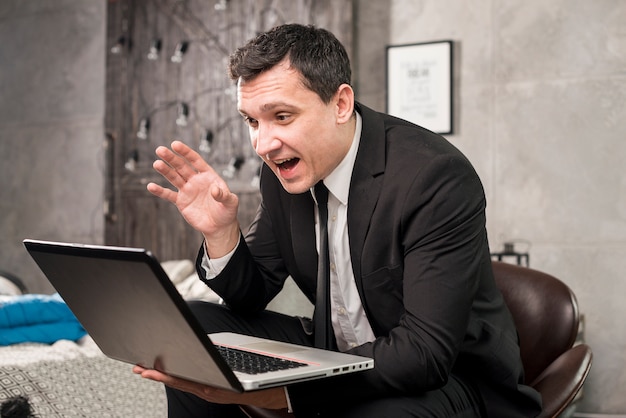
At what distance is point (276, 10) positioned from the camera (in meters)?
3.62

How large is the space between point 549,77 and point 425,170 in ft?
6.74

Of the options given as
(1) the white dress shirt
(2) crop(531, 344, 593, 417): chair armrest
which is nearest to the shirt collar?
(1) the white dress shirt

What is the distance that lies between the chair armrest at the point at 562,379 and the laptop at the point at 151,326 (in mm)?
470

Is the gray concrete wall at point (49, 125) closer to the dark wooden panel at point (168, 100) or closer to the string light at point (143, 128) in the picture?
the dark wooden panel at point (168, 100)

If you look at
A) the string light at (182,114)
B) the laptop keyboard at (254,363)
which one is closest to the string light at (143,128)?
the string light at (182,114)

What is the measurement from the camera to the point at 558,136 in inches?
126

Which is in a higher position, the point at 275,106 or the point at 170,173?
the point at 275,106

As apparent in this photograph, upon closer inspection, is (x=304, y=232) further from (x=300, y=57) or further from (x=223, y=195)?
(x=300, y=57)

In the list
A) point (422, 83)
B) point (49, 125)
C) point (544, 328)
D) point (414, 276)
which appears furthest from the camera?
point (49, 125)

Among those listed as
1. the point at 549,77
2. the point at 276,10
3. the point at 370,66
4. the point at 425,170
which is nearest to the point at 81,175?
the point at 276,10

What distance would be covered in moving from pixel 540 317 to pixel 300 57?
2.75ft

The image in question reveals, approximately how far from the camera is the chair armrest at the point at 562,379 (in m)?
1.46

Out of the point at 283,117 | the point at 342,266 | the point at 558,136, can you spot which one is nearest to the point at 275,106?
the point at 283,117

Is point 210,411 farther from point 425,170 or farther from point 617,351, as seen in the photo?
point 617,351
